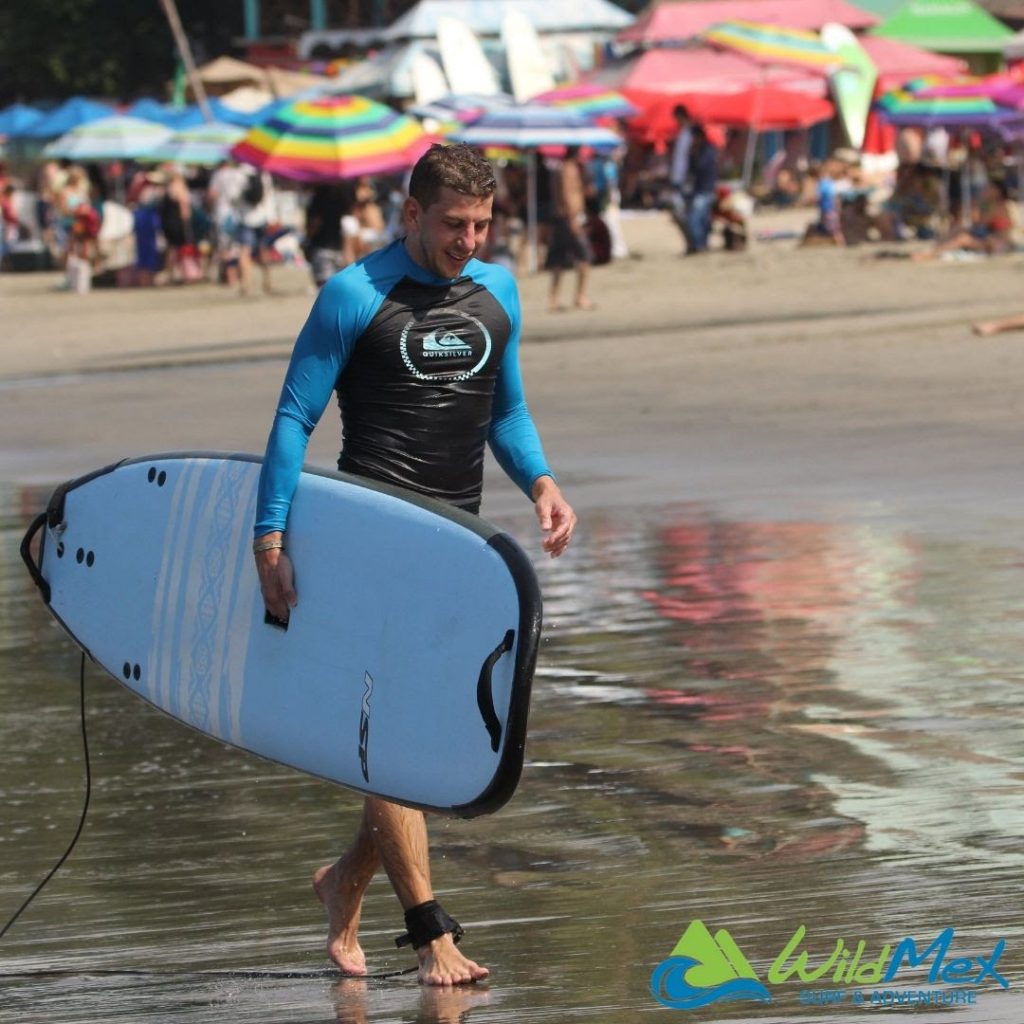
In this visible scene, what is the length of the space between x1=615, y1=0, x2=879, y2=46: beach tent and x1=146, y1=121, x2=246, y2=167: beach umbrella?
7.73 meters

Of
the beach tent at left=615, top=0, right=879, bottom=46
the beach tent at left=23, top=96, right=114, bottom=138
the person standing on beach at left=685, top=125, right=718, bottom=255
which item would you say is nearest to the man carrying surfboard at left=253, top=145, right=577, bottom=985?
the person standing on beach at left=685, top=125, right=718, bottom=255

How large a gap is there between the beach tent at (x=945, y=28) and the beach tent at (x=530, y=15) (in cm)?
539

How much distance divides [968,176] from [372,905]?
1092 inches

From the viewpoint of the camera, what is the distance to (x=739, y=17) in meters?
41.7

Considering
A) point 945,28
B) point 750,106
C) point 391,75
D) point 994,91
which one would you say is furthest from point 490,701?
point 945,28

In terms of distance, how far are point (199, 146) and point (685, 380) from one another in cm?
2066

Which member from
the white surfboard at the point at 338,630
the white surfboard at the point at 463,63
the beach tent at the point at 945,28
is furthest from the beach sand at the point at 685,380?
the beach tent at the point at 945,28

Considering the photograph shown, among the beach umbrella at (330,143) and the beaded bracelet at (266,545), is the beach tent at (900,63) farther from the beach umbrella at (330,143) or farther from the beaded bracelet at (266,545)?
the beaded bracelet at (266,545)

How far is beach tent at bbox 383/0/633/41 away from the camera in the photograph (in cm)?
4525

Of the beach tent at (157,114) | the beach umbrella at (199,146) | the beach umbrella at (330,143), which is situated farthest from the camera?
the beach tent at (157,114)

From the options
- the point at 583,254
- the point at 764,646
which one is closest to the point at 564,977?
the point at 764,646

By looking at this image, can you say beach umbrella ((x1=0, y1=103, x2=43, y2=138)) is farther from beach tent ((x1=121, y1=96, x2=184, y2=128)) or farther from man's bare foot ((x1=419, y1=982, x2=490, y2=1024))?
man's bare foot ((x1=419, y1=982, x2=490, y2=1024))

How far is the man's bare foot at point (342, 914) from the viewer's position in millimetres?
4855

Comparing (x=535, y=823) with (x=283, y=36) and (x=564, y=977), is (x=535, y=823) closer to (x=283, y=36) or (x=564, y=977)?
(x=564, y=977)
